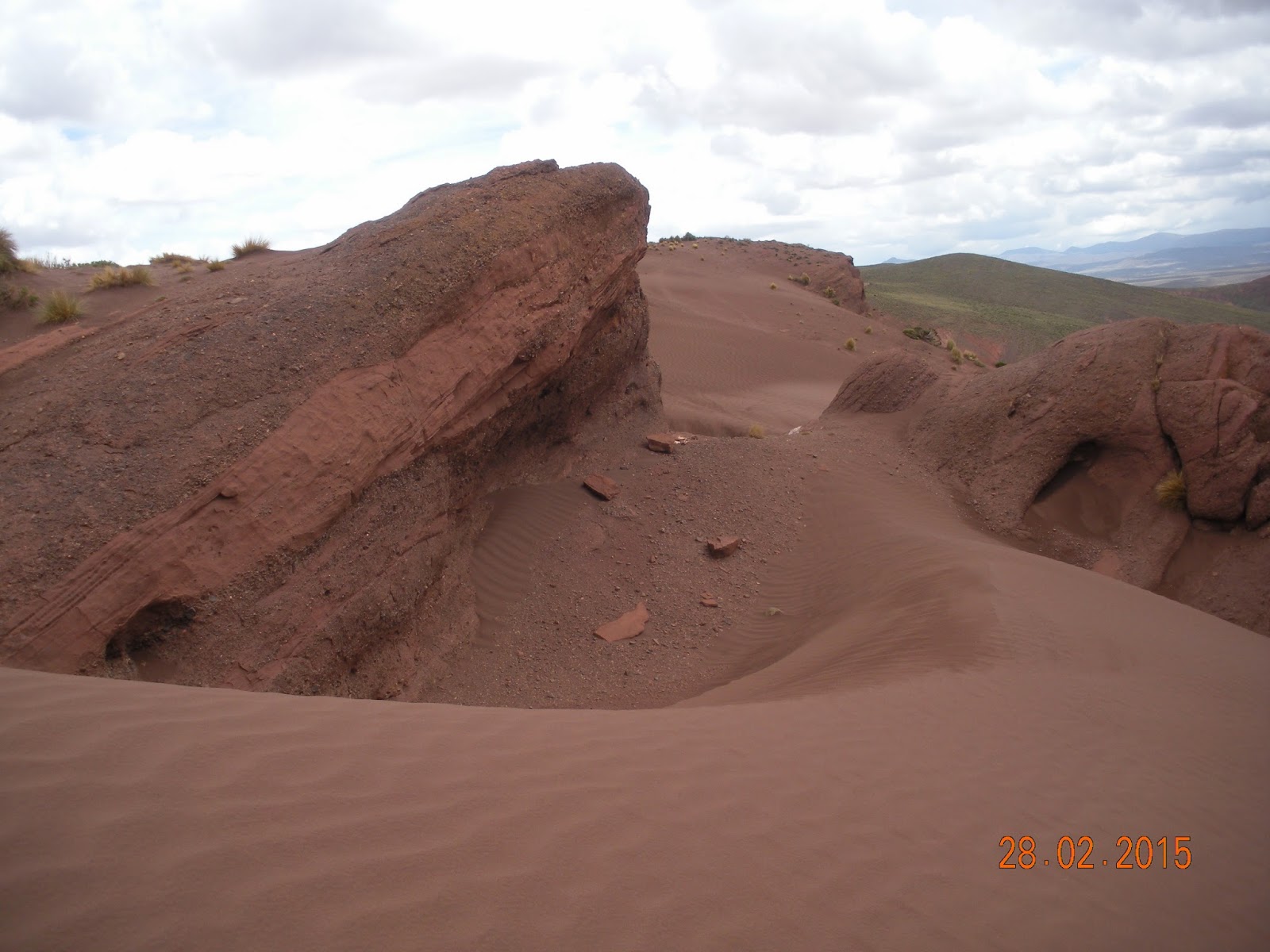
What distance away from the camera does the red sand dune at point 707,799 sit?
249cm

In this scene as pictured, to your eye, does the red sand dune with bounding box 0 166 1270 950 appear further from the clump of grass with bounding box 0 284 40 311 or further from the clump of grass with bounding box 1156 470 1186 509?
the clump of grass with bounding box 0 284 40 311

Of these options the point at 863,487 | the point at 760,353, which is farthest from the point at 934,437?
the point at 760,353

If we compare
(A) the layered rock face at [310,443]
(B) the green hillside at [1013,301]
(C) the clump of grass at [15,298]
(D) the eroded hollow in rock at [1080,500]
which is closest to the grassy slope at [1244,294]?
(B) the green hillside at [1013,301]

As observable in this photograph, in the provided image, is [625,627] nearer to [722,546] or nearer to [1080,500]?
[722,546]

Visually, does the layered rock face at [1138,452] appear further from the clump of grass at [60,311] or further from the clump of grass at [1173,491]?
the clump of grass at [60,311]

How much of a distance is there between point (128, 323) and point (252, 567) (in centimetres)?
Answer: 403

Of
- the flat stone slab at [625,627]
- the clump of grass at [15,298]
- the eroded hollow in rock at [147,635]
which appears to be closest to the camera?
the eroded hollow in rock at [147,635]

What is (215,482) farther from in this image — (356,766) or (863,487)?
(863,487)

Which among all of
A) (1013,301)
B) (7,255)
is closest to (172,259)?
(7,255)

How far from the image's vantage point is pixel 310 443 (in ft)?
21.3

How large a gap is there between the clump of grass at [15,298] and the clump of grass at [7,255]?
1.09 metres

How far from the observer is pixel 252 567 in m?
6.03

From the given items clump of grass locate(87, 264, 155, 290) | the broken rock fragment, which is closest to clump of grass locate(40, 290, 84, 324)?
clump of grass locate(87, 264, 155, 290)
